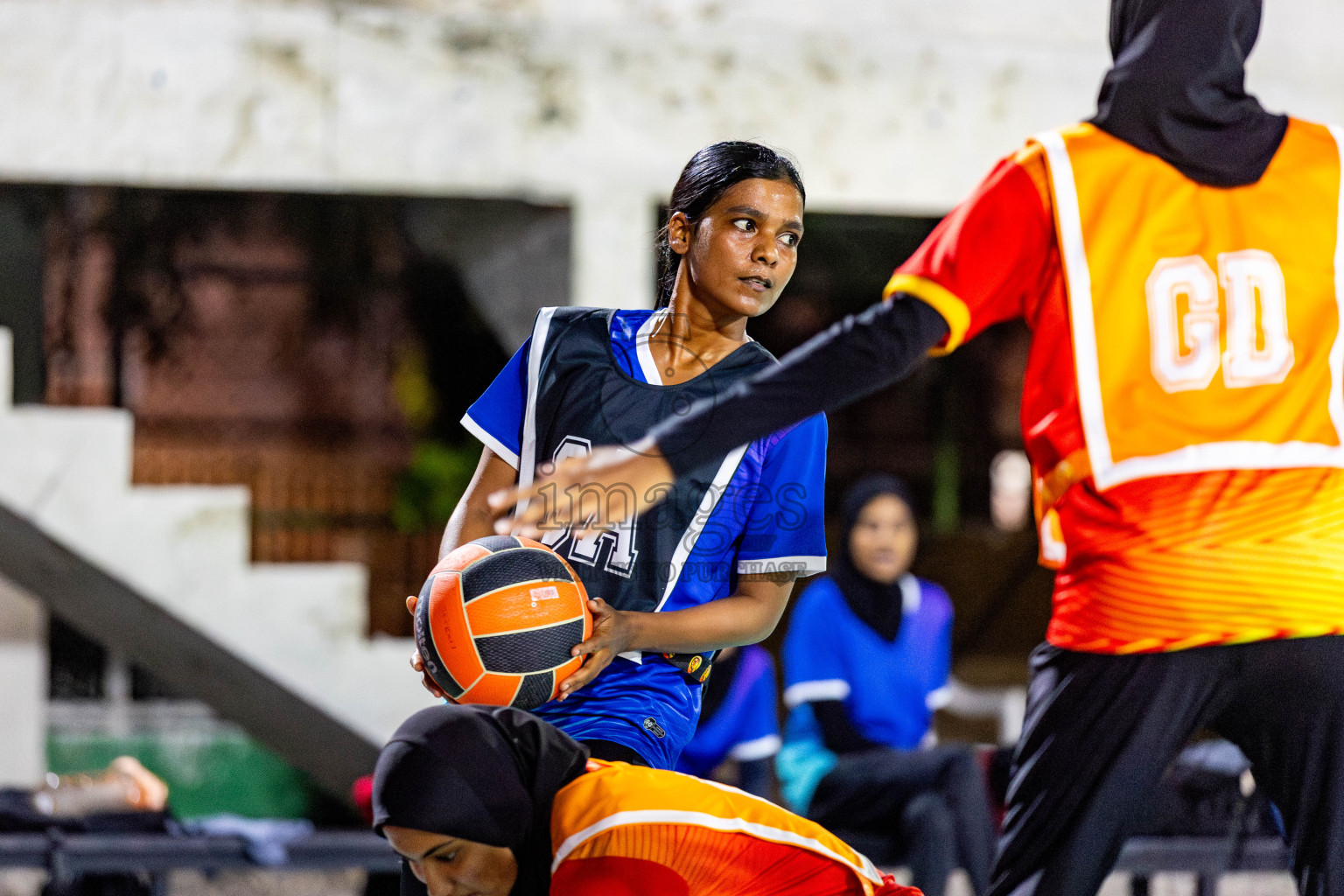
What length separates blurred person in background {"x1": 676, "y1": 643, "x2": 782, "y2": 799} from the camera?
5348mm

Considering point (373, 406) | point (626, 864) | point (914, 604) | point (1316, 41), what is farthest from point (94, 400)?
point (626, 864)

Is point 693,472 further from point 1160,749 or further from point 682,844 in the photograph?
point 1160,749

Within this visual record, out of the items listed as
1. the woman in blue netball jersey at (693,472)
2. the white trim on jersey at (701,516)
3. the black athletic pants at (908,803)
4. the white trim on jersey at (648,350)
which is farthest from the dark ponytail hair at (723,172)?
the black athletic pants at (908,803)

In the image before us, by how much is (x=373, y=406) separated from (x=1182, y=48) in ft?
34.6

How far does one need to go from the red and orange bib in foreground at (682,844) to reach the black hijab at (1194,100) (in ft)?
4.28

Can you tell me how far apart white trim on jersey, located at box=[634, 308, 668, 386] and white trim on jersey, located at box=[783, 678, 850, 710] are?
9.00 ft

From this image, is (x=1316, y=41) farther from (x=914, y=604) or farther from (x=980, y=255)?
(x=980, y=255)

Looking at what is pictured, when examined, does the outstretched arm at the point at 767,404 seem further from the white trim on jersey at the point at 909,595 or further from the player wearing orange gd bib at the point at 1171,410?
the white trim on jersey at the point at 909,595

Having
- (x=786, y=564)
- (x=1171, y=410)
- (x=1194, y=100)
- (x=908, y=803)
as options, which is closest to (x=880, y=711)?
(x=908, y=803)

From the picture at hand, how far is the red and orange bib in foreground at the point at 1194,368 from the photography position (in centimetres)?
214

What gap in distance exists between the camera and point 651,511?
8.93 ft

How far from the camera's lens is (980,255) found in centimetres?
218

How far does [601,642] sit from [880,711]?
3.07 metres

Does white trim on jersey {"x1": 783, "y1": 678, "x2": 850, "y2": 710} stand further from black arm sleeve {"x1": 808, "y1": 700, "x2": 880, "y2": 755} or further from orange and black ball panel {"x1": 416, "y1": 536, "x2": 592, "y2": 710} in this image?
orange and black ball panel {"x1": 416, "y1": 536, "x2": 592, "y2": 710}
